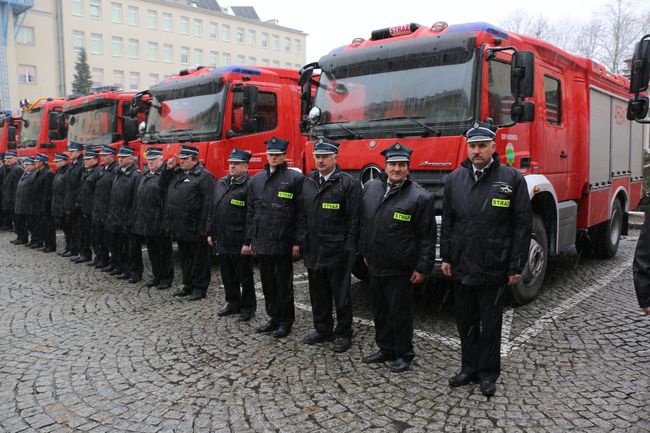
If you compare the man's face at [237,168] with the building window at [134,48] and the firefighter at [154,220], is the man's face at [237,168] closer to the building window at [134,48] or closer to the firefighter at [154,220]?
the firefighter at [154,220]

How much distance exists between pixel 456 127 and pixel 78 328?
14.2ft

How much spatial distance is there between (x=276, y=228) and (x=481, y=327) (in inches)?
83.4

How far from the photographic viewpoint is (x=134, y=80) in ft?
166

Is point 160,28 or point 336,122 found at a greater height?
point 160,28

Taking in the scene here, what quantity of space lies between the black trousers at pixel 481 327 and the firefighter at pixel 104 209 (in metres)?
5.83

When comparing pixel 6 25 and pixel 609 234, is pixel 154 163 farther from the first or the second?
pixel 6 25

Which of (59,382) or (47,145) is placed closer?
(59,382)

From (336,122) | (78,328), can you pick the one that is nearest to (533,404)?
(336,122)

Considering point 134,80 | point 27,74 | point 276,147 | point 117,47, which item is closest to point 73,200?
point 276,147

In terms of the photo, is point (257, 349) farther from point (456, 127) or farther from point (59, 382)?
point (456, 127)

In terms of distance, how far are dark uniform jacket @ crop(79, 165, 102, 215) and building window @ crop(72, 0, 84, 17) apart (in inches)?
1716

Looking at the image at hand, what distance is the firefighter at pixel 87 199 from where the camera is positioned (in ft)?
28.7

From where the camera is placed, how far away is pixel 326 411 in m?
3.76

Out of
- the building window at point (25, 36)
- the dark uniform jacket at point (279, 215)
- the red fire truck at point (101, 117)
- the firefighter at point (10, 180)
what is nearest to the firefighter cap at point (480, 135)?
the dark uniform jacket at point (279, 215)
